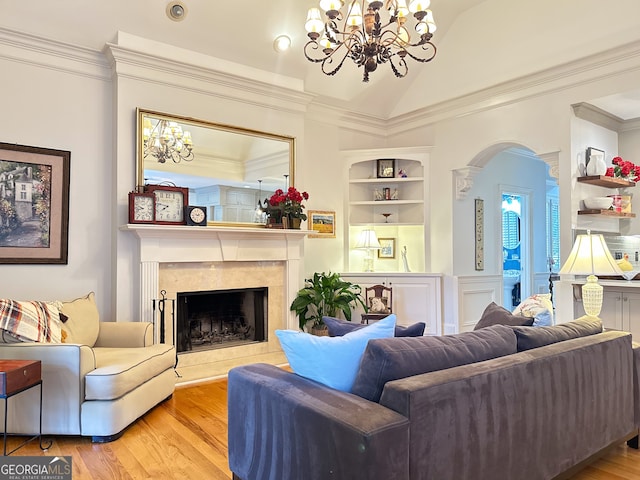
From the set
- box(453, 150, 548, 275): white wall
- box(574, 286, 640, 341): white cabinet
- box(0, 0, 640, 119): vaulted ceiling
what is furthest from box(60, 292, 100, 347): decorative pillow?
box(574, 286, 640, 341): white cabinet

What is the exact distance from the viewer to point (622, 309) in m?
4.22

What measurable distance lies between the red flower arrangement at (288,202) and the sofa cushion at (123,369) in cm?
196

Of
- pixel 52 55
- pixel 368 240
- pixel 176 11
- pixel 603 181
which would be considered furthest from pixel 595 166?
pixel 52 55

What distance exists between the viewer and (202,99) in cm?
470

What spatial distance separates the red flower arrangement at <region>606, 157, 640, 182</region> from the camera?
4621 mm

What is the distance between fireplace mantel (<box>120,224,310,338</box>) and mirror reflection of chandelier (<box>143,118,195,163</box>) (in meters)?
0.75

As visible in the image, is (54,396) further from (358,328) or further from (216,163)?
(216,163)

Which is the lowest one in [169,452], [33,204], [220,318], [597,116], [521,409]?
[169,452]

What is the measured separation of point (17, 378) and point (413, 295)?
14.5ft

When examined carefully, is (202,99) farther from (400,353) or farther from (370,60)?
(400,353)

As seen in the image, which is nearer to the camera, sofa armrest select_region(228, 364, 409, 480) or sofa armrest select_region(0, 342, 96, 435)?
sofa armrest select_region(228, 364, 409, 480)

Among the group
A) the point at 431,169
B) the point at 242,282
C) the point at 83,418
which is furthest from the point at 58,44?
the point at 431,169

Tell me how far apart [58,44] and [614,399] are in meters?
4.98

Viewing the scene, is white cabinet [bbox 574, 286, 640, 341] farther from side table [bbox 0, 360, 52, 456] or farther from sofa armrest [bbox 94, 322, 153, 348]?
side table [bbox 0, 360, 52, 456]
